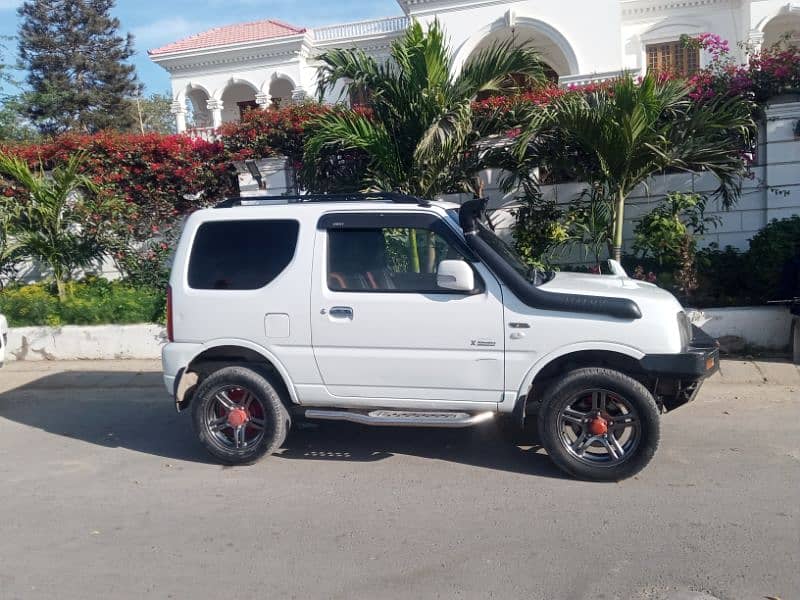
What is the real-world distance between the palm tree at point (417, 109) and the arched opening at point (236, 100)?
1935cm

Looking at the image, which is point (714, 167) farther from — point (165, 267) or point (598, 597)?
point (165, 267)

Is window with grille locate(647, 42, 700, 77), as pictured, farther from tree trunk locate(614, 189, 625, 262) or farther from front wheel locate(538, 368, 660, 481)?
front wheel locate(538, 368, 660, 481)

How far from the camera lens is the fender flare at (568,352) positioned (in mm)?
5102

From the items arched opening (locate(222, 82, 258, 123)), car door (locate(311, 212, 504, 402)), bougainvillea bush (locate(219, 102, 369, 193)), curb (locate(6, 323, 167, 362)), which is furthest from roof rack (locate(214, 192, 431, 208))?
arched opening (locate(222, 82, 258, 123))

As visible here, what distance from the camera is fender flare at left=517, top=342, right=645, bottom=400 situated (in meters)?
5.10

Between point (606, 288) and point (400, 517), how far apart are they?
216cm

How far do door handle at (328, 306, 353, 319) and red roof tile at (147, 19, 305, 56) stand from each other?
2220 cm

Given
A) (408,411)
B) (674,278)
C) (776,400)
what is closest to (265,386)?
(408,411)

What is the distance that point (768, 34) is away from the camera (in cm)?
2233

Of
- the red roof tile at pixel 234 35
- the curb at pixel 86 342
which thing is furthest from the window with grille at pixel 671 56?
the curb at pixel 86 342

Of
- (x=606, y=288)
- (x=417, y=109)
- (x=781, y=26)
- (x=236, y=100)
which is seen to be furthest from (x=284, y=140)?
(x=236, y=100)

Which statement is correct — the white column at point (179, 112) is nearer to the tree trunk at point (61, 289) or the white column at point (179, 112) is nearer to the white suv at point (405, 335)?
the tree trunk at point (61, 289)

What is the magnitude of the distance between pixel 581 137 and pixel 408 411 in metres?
4.61

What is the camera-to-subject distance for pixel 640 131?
8383mm
